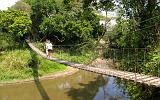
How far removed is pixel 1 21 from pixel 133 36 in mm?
10768

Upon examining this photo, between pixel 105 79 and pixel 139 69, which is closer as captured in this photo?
pixel 139 69

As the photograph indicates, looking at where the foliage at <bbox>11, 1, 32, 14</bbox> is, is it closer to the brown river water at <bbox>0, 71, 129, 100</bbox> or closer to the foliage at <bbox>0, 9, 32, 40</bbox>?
the foliage at <bbox>0, 9, 32, 40</bbox>

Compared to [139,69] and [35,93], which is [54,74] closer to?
[35,93]

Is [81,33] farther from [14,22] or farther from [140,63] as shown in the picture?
[140,63]

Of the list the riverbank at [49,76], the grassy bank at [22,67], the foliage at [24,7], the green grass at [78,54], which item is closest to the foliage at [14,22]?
the green grass at [78,54]

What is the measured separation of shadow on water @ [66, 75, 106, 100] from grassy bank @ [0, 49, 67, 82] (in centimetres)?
191

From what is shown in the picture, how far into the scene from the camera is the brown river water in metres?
10.3

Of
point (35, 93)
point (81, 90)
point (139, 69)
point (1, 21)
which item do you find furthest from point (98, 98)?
point (1, 21)

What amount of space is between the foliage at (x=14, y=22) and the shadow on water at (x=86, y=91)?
564cm

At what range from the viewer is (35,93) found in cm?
1084

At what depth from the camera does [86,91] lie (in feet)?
36.5

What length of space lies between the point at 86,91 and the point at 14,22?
705 cm

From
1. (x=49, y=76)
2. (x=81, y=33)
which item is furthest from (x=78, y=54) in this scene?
(x=49, y=76)

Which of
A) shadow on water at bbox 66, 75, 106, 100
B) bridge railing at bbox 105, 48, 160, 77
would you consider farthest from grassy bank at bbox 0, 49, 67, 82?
bridge railing at bbox 105, 48, 160, 77
